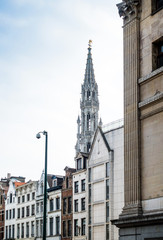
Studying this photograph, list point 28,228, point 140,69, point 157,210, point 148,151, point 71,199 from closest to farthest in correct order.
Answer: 1. point 157,210
2. point 148,151
3. point 140,69
4. point 71,199
5. point 28,228

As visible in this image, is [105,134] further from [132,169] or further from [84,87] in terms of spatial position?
[84,87]

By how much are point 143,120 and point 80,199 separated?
41.5 m

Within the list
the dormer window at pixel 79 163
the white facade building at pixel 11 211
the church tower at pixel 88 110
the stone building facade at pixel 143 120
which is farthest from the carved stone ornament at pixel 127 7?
the church tower at pixel 88 110

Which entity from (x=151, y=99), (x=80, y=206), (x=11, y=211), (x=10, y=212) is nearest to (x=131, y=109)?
(x=151, y=99)

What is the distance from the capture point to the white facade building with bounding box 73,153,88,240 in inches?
2409

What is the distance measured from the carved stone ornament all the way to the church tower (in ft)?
381

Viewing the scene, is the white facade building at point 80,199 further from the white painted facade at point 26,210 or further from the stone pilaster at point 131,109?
the stone pilaster at point 131,109

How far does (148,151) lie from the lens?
71.2ft

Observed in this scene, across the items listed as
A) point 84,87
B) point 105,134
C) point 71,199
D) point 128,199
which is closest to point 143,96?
point 128,199

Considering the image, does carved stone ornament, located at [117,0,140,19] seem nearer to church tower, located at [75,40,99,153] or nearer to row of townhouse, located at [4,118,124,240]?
row of townhouse, located at [4,118,124,240]

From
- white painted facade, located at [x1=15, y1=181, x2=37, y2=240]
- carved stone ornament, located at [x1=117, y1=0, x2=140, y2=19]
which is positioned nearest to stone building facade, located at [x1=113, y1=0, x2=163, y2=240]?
carved stone ornament, located at [x1=117, y1=0, x2=140, y2=19]

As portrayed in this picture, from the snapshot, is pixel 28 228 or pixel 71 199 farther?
pixel 28 228

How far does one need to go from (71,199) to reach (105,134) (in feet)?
45.8

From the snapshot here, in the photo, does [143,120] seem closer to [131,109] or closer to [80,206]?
[131,109]
